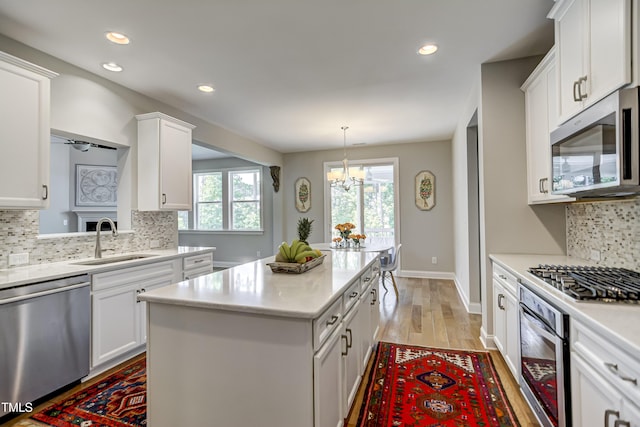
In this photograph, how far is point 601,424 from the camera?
1.11 meters

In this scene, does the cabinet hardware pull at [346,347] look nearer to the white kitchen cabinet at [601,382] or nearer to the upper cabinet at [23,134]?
the white kitchen cabinet at [601,382]

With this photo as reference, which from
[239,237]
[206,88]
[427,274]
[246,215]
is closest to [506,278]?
[206,88]

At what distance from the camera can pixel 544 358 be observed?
158 cm

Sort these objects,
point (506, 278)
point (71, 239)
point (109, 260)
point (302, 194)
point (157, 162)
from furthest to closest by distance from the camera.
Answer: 1. point (302, 194)
2. point (157, 162)
3. point (109, 260)
4. point (71, 239)
5. point (506, 278)

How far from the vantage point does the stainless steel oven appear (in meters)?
1.37

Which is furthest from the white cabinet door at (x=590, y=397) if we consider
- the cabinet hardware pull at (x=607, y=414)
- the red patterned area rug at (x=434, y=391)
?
the red patterned area rug at (x=434, y=391)

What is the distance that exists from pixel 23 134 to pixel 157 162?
3.78 feet

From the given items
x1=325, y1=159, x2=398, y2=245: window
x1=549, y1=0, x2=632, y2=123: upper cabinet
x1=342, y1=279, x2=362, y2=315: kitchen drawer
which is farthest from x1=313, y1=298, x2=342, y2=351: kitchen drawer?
x1=325, y1=159, x2=398, y2=245: window

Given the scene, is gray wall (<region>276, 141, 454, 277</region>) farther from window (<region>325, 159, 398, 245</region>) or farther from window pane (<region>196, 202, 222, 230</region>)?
window pane (<region>196, 202, 222, 230</region>)

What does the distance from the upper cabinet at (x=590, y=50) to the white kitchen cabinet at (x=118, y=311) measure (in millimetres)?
3338

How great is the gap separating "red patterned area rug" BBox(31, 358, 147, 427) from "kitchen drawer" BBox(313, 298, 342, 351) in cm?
136

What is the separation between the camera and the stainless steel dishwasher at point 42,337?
185 cm

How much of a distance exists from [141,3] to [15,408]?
2644mm

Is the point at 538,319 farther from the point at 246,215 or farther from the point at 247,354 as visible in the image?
the point at 246,215
